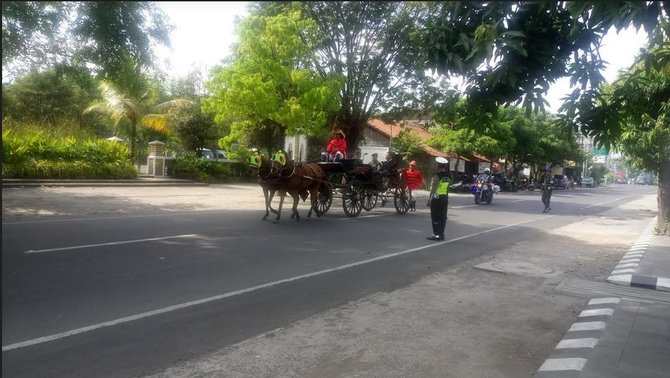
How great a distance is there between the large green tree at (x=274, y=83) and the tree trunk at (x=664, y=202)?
11.7 metres

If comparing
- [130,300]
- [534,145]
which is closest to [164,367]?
[130,300]

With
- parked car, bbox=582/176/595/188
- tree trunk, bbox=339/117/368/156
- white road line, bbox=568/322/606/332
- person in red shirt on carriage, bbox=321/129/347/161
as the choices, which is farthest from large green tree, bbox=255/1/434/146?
parked car, bbox=582/176/595/188

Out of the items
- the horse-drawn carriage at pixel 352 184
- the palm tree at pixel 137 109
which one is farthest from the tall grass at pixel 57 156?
the horse-drawn carriage at pixel 352 184

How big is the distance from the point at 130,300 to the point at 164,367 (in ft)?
6.49

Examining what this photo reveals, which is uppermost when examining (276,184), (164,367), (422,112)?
(422,112)

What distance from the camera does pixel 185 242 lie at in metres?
9.89

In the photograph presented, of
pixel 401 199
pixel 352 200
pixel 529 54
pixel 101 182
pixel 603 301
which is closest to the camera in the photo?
pixel 529 54

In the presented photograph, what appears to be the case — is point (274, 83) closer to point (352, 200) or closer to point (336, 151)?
point (336, 151)

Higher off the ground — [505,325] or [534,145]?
[534,145]

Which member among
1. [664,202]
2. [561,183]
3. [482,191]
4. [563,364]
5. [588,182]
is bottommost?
[563,364]

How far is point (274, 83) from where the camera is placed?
20172 mm

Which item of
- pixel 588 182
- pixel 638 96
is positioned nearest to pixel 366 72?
pixel 638 96

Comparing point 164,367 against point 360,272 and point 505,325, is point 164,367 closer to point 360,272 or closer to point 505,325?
point 505,325

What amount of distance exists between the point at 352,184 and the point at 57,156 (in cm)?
1351
